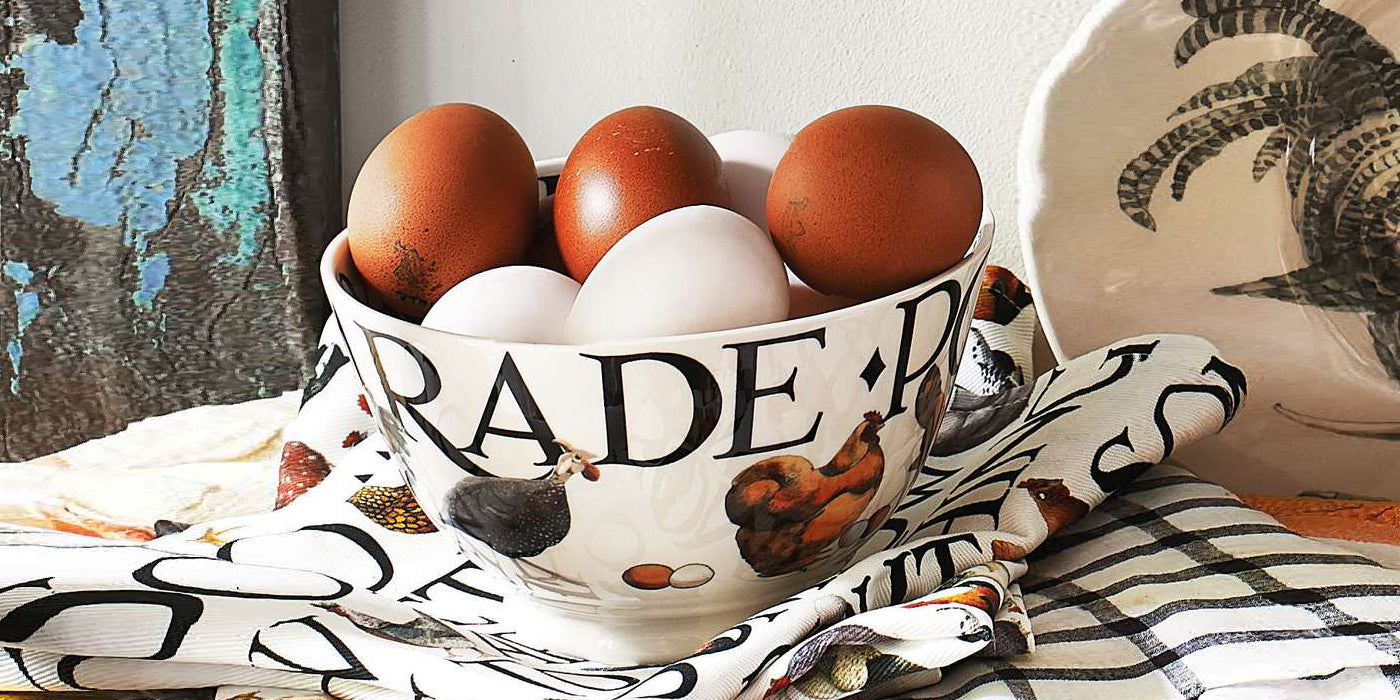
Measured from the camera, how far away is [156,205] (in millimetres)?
792

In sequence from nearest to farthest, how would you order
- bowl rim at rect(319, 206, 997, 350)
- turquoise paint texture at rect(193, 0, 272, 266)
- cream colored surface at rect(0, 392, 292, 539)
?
bowl rim at rect(319, 206, 997, 350) → cream colored surface at rect(0, 392, 292, 539) → turquoise paint texture at rect(193, 0, 272, 266)

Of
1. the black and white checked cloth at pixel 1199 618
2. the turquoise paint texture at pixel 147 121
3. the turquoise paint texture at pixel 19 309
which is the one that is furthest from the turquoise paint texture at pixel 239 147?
the black and white checked cloth at pixel 1199 618

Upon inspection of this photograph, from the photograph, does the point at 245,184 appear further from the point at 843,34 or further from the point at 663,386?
the point at 663,386

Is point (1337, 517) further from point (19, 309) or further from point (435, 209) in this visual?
point (19, 309)

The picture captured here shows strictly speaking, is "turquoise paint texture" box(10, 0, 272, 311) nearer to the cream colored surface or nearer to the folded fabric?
the cream colored surface

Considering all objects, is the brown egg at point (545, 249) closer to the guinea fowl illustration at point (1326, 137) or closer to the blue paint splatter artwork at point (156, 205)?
the guinea fowl illustration at point (1326, 137)

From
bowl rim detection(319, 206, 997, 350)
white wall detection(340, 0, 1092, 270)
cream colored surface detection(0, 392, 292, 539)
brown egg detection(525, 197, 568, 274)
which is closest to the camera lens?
bowl rim detection(319, 206, 997, 350)

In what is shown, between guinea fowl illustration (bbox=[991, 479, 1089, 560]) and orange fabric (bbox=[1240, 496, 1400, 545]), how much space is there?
9 cm

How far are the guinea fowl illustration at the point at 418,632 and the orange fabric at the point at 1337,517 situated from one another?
29 cm

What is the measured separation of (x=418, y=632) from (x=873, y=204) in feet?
0.63

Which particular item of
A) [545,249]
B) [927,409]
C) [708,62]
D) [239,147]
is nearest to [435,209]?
[545,249]

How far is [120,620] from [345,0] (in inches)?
21.3

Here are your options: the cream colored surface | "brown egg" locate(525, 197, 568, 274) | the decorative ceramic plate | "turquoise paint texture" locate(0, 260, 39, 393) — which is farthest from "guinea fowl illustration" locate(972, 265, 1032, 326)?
"turquoise paint texture" locate(0, 260, 39, 393)

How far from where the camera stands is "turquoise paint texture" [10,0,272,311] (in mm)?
765
